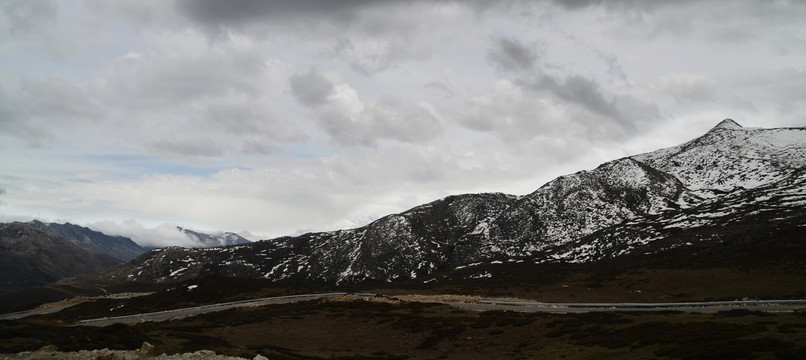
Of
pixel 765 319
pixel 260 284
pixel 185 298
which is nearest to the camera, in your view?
pixel 765 319

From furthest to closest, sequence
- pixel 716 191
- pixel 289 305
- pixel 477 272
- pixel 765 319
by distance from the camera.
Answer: pixel 716 191 → pixel 477 272 → pixel 289 305 → pixel 765 319

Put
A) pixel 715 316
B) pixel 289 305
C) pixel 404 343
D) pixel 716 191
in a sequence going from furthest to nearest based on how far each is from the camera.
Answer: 1. pixel 716 191
2. pixel 289 305
3. pixel 404 343
4. pixel 715 316

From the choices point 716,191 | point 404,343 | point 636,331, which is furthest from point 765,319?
point 716,191

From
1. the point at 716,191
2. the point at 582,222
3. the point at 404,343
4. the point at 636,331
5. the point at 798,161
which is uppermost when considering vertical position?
the point at 798,161

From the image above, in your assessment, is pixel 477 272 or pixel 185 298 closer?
pixel 185 298

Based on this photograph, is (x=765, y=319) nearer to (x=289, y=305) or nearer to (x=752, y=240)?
(x=289, y=305)

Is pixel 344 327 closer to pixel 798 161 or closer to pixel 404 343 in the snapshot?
pixel 404 343

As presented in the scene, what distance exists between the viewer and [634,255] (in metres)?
136

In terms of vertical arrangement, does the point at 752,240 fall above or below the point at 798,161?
below

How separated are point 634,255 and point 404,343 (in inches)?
4351

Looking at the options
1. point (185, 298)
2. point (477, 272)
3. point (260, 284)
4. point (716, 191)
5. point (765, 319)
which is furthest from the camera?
point (716, 191)

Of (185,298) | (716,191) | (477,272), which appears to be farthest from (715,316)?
(716,191)

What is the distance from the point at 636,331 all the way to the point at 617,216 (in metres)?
168

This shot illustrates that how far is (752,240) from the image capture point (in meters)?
117
